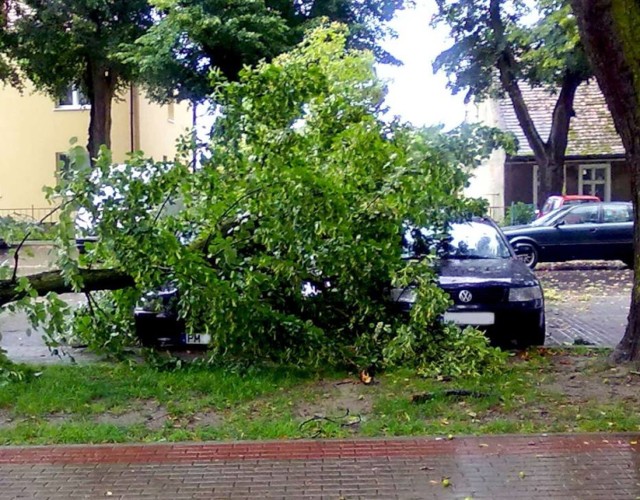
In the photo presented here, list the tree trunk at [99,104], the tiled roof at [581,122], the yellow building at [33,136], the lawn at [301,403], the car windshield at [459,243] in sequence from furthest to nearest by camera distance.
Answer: the yellow building at [33,136] → the tiled roof at [581,122] → the tree trunk at [99,104] → the car windshield at [459,243] → the lawn at [301,403]

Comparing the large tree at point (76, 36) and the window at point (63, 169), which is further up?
the large tree at point (76, 36)

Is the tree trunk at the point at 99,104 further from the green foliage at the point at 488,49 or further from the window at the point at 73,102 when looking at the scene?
the green foliage at the point at 488,49

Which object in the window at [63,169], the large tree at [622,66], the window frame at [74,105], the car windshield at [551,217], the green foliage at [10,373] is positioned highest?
the window frame at [74,105]

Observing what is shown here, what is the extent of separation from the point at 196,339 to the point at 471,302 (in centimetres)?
291

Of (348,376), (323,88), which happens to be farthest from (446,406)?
(323,88)

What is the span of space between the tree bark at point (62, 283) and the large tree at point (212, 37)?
50.8ft

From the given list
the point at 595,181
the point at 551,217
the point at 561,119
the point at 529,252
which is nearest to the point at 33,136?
the point at 561,119

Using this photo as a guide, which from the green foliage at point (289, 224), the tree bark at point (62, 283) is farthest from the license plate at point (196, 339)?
the tree bark at point (62, 283)

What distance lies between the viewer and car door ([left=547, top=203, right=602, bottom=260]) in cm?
1914

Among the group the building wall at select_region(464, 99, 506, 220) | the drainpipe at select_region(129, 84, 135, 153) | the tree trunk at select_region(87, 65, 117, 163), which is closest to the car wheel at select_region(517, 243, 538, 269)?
the building wall at select_region(464, 99, 506, 220)

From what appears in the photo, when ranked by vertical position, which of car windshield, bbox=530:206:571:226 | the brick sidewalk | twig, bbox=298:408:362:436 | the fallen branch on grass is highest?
car windshield, bbox=530:206:571:226

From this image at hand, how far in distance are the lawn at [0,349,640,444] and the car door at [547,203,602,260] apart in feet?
36.2

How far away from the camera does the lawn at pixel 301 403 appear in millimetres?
6562

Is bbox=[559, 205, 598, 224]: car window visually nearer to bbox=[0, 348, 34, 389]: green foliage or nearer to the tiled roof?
the tiled roof
